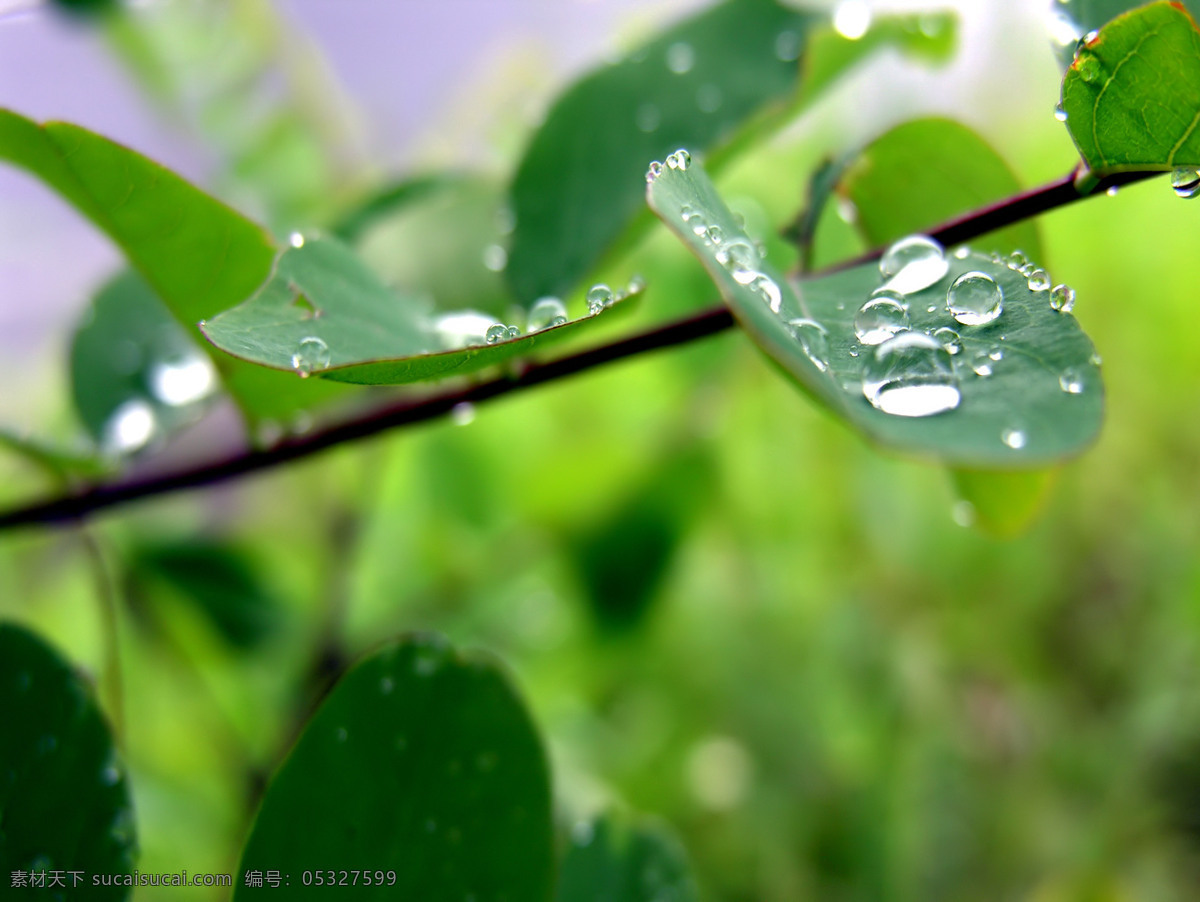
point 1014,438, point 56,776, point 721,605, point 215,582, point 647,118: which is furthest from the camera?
point 721,605

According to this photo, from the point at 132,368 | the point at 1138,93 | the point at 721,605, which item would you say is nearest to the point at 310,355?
the point at 1138,93

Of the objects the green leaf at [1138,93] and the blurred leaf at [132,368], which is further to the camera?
the blurred leaf at [132,368]

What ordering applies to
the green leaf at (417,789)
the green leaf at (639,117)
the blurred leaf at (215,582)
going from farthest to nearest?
the blurred leaf at (215,582) < the green leaf at (639,117) < the green leaf at (417,789)

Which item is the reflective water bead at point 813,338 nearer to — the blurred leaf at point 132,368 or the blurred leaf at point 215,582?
the blurred leaf at point 132,368

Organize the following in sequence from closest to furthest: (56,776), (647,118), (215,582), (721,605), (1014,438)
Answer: (1014,438), (56,776), (647,118), (215,582), (721,605)

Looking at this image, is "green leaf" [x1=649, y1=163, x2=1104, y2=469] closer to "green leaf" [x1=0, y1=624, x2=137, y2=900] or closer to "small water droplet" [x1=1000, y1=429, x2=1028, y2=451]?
"small water droplet" [x1=1000, y1=429, x2=1028, y2=451]

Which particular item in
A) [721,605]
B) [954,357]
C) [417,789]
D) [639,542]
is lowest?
[721,605]

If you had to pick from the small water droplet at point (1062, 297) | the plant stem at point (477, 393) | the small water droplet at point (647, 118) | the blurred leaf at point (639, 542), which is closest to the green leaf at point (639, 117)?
the small water droplet at point (647, 118)

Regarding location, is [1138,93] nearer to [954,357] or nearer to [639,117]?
[954,357]
